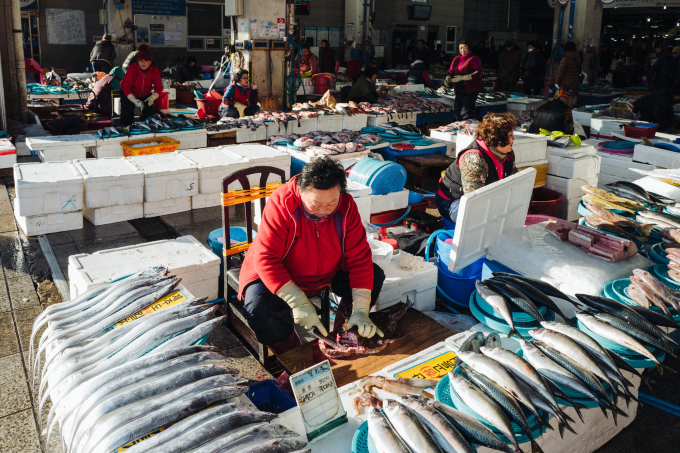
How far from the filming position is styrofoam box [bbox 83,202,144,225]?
534 centimetres

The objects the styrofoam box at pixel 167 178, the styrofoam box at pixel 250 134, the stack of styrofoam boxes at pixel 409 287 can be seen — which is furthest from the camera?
the styrofoam box at pixel 250 134

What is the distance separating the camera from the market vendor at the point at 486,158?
4.50 meters

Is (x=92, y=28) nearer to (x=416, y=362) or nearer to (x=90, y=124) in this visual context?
(x=90, y=124)

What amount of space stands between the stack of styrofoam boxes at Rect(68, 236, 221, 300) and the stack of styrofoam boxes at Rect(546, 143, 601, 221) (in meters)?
4.48

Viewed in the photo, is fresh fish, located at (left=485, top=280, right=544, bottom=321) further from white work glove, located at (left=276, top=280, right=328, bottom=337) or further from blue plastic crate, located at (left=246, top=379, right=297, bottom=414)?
blue plastic crate, located at (left=246, top=379, right=297, bottom=414)

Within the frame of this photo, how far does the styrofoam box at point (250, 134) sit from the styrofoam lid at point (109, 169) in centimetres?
310

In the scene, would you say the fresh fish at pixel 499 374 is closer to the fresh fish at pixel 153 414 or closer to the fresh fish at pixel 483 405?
the fresh fish at pixel 483 405

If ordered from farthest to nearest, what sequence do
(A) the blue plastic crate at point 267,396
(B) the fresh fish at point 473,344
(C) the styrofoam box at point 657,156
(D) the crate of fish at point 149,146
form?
1. (D) the crate of fish at point 149,146
2. (C) the styrofoam box at point 657,156
3. (A) the blue plastic crate at point 267,396
4. (B) the fresh fish at point 473,344

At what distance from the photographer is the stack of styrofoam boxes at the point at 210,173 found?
5.82 metres

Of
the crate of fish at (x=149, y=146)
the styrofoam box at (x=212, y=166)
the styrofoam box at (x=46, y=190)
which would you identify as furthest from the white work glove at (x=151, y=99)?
the styrofoam box at (x=46, y=190)

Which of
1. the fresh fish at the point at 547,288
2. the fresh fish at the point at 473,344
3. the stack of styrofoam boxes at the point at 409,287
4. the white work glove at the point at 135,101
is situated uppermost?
the white work glove at the point at 135,101

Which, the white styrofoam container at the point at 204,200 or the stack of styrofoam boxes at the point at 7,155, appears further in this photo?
the stack of styrofoam boxes at the point at 7,155

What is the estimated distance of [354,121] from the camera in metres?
10.0

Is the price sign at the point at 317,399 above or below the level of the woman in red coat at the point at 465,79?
below
